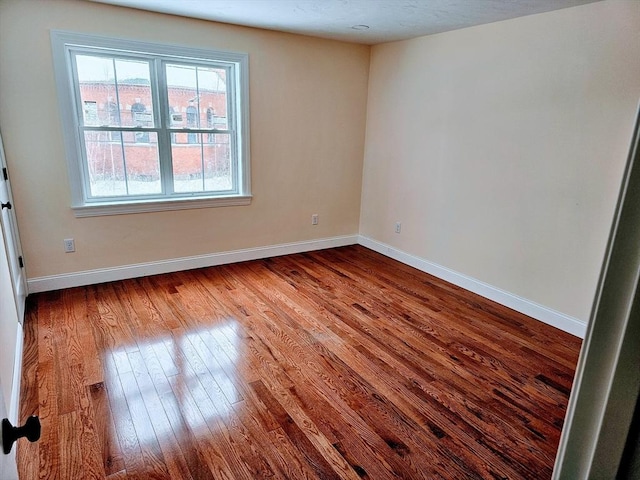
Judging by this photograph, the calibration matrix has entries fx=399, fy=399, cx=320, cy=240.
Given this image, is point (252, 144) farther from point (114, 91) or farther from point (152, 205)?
point (114, 91)

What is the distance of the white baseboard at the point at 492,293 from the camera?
3.09 meters

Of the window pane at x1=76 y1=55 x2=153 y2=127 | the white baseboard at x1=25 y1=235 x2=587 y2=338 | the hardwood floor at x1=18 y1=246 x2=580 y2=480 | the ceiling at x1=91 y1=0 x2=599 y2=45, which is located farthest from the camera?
the window pane at x1=76 y1=55 x2=153 y2=127

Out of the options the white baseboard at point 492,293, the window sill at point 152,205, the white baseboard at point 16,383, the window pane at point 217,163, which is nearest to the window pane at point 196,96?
the window pane at point 217,163

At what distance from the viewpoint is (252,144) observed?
4199 millimetres

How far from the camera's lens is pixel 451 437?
1979 mm

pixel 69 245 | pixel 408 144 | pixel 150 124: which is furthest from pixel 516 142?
pixel 69 245

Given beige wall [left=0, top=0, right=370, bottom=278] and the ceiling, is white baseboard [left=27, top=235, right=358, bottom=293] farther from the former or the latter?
the ceiling

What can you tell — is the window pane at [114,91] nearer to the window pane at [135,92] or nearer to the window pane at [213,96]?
the window pane at [135,92]

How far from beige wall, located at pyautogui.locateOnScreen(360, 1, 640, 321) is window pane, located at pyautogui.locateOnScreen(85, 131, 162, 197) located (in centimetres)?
253

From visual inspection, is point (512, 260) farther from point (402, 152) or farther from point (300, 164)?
point (300, 164)

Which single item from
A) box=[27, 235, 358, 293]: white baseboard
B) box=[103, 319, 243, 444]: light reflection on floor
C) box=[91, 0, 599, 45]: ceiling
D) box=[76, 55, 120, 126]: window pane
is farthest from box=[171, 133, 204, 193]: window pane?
box=[103, 319, 243, 444]: light reflection on floor

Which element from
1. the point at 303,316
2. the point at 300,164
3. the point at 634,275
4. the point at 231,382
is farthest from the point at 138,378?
the point at 300,164

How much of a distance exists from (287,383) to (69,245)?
8.04ft

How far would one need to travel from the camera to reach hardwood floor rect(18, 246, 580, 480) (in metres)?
1.82
